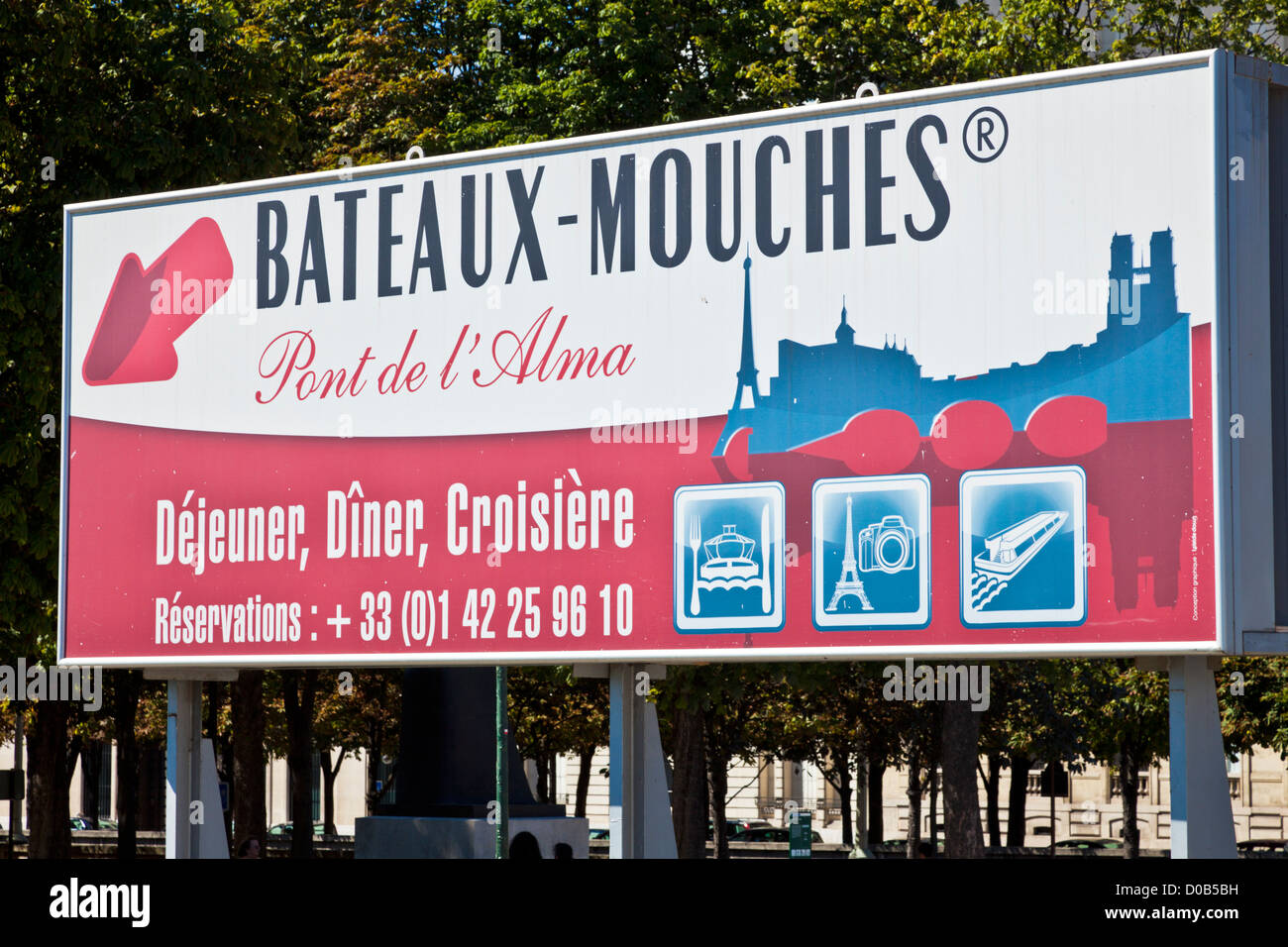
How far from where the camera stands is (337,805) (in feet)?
239

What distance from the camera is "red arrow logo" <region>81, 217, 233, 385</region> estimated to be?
13641 mm

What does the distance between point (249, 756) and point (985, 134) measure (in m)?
21.5

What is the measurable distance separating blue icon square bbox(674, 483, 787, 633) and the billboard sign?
2 centimetres

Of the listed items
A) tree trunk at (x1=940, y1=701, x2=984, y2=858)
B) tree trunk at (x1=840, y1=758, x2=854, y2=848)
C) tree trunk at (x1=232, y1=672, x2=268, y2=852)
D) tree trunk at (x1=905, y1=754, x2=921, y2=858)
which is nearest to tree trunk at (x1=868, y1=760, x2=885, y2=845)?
tree trunk at (x1=840, y1=758, x2=854, y2=848)

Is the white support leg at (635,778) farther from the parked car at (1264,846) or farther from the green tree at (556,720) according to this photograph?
the parked car at (1264,846)

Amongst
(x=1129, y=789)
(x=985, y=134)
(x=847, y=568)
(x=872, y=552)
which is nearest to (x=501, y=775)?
(x=847, y=568)

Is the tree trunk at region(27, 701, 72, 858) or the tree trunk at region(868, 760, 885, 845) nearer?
the tree trunk at region(27, 701, 72, 858)

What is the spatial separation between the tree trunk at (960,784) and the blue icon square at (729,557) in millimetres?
15891

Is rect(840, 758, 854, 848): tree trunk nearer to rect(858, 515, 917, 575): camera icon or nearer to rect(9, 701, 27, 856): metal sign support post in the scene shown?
rect(9, 701, 27, 856): metal sign support post

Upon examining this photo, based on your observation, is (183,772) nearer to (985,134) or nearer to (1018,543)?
(1018,543)

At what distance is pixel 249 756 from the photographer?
97.1ft
